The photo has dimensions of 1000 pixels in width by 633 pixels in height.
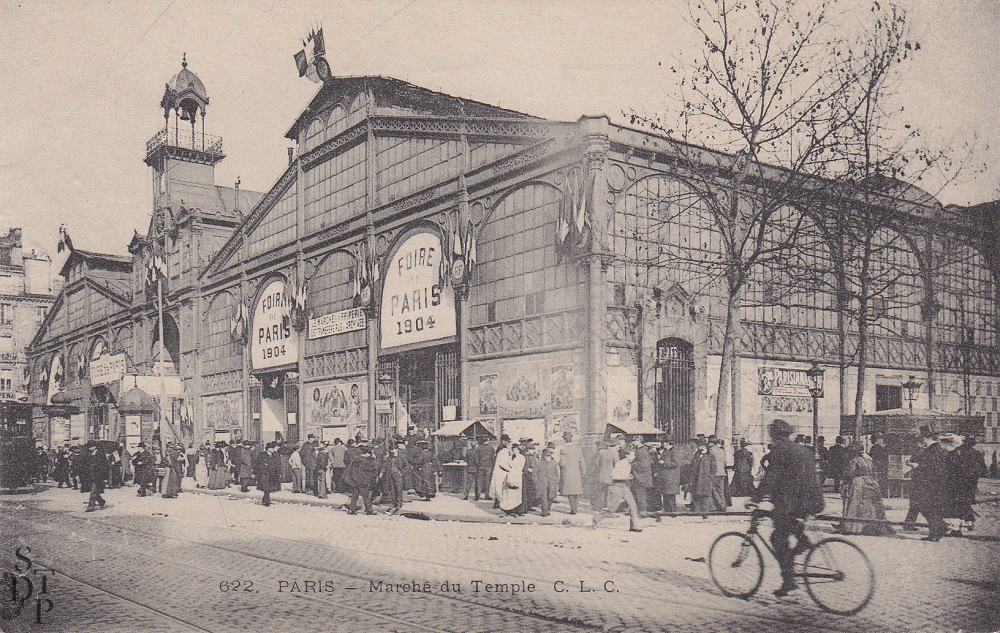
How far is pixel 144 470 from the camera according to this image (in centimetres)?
2612

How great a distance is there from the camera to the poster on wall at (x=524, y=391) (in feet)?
74.6

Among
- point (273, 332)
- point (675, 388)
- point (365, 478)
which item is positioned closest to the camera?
point (365, 478)

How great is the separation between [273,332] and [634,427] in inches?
862

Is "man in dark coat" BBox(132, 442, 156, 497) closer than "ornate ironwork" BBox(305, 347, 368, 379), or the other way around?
"man in dark coat" BBox(132, 442, 156, 497)

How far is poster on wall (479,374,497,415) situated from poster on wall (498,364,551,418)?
0.31 metres

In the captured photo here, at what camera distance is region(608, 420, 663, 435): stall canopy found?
65.9ft

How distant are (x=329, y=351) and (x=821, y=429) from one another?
18.9m

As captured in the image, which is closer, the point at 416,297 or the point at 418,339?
the point at 418,339

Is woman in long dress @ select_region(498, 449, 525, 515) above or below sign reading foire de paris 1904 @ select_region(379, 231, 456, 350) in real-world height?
below

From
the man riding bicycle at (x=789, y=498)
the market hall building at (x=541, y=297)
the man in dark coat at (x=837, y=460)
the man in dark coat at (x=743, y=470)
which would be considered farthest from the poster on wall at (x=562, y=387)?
the man riding bicycle at (x=789, y=498)

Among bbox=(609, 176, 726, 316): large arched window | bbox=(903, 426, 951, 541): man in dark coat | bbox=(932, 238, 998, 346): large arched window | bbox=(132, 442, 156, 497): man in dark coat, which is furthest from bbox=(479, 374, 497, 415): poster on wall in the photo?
bbox=(903, 426, 951, 541): man in dark coat

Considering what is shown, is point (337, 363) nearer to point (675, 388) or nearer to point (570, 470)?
point (675, 388)

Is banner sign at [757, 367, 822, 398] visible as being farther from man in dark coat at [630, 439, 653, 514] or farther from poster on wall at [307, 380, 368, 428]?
poster on wall at [307, 380, 368, 428]

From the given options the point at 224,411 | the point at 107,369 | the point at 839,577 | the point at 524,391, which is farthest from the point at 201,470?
the point at 839,577
